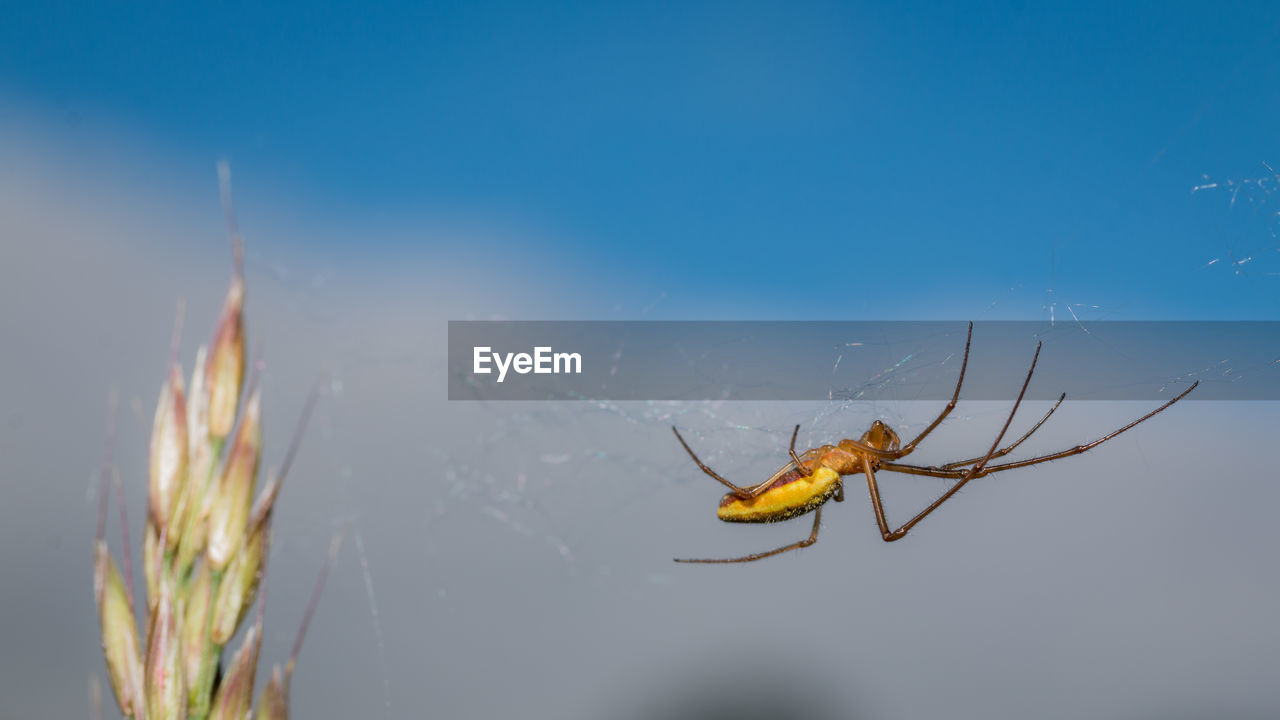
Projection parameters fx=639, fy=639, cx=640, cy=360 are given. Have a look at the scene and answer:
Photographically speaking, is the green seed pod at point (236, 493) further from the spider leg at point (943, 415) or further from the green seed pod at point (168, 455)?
the spider leg at point (943, 415)

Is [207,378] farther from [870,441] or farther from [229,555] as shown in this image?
[870,441]

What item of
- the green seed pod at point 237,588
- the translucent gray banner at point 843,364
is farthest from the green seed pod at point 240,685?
the translucent gray banner at point 843,364

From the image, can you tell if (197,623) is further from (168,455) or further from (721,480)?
(721,480)

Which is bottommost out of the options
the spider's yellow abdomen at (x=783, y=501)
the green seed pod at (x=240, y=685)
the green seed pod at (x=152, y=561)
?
the green seed pod at (x=240, y=685)

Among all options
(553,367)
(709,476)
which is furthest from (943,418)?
(553,367)

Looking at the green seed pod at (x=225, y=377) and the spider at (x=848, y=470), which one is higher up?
the green seed pod at (x=225, y=377)

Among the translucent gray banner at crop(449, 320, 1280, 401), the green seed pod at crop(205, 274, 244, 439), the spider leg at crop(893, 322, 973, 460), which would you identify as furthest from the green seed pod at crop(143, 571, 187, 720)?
the spider leg at crop(893, 322, 973, 460)

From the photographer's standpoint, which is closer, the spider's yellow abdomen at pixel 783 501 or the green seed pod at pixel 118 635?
the green seed pod at pixel 118 635

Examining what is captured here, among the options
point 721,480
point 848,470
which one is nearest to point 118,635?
point 721,480
